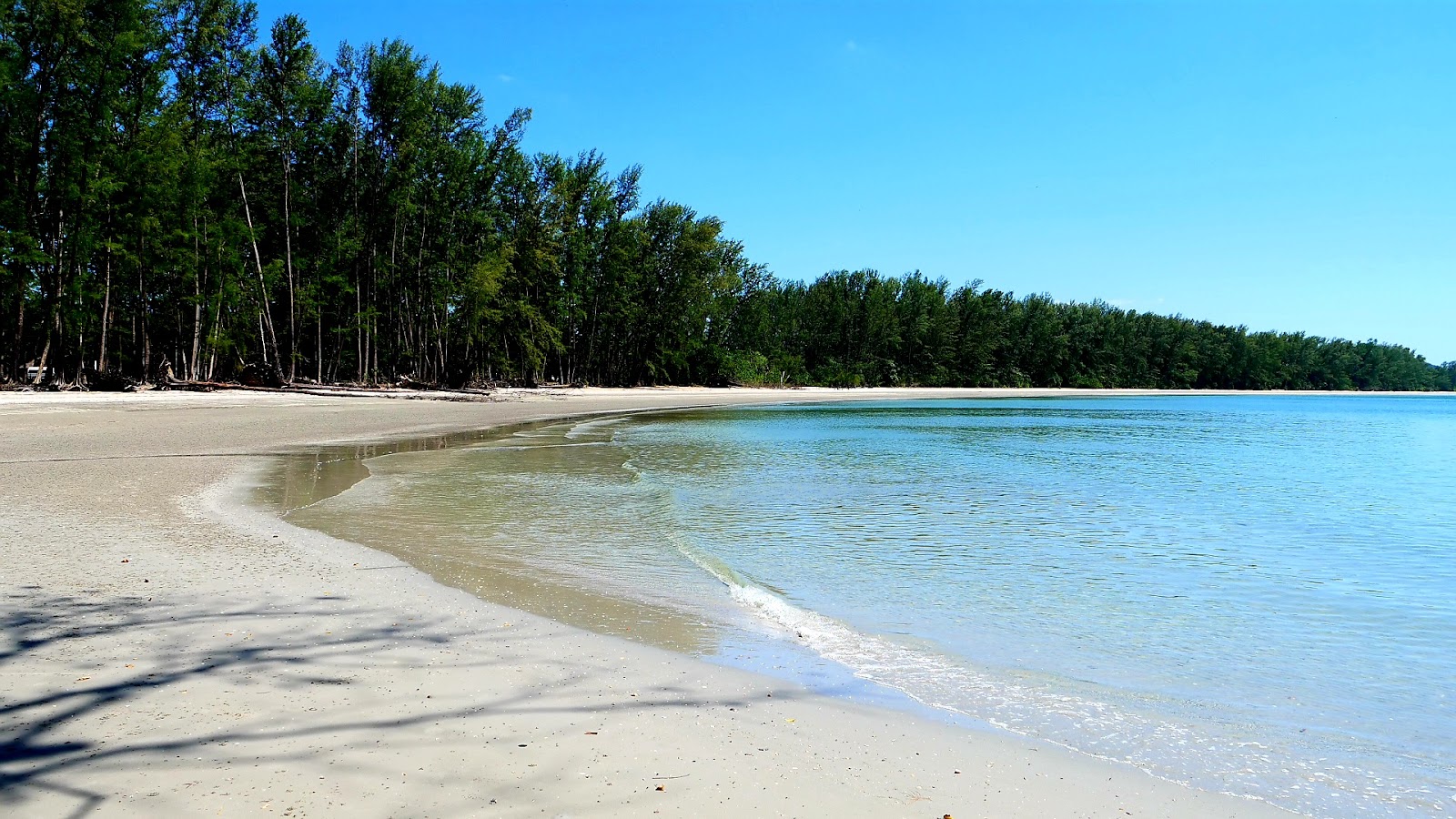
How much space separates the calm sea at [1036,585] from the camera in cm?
346

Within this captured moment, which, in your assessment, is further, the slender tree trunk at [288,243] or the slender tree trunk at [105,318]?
the slender tree trunk at [288,243]

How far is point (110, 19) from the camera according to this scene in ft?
77.5

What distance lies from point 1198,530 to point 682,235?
42945 mm

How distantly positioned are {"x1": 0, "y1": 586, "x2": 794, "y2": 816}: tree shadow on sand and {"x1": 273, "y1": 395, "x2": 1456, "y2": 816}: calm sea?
2.92ft

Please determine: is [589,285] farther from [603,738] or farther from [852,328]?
[603,738]

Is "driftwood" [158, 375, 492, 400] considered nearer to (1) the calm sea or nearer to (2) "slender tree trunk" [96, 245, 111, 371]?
(2) "slender tree trunk" [96, 245, 111, 371]

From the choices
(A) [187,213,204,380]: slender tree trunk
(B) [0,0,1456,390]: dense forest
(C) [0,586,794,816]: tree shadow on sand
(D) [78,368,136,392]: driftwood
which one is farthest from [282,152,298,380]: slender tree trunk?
(C) [0,586,794,816]: tree shadow on sand

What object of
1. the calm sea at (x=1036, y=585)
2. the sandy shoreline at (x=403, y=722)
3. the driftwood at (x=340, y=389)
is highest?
the driftwood at (x=340, y=389)

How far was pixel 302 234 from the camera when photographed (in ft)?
110

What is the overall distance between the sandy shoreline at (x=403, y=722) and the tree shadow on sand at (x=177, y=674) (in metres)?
0.01

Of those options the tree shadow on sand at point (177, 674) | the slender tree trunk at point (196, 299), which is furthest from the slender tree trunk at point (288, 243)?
the tree shadow on sand at point (177, 674)

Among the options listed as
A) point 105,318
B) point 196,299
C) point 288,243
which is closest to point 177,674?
point 105,318

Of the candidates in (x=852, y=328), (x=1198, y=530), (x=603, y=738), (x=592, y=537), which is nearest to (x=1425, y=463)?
(x=1198, y=530)

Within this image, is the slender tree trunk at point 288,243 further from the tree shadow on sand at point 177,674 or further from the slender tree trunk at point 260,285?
the tree shadow on sand at point 177,674
